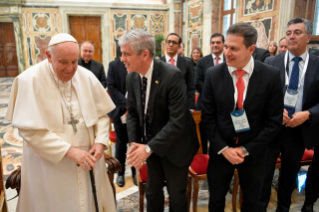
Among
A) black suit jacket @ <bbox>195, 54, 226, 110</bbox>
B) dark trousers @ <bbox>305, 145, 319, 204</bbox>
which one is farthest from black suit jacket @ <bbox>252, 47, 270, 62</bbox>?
dark trousers @ <bbox>305, 145, 319, 204</bbox>

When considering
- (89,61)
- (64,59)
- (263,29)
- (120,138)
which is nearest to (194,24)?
(263,29)

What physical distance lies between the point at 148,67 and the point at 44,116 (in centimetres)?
81

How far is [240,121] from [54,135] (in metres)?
1.35

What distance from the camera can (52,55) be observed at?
5.38ft

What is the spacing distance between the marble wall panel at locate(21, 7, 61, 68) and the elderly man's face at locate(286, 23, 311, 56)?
10.4 meters

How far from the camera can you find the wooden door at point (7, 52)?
11.5 meters

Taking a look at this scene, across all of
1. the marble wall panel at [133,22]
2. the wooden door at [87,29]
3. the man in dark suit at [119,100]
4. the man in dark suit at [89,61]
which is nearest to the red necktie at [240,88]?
the man in dark suit at [119,100]

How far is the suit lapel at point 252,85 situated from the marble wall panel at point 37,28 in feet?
34.8

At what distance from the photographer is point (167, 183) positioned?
2004mm

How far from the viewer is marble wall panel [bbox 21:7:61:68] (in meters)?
10.4

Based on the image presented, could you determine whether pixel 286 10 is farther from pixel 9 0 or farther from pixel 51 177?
pixel 9 0

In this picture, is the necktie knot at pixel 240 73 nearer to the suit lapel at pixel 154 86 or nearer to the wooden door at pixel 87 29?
the suit lapel at pixel 154 86

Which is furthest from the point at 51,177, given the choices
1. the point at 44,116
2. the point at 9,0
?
the point at 9,0

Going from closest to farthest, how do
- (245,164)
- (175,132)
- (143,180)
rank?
(175,132) < (245,164) < (143,180)
